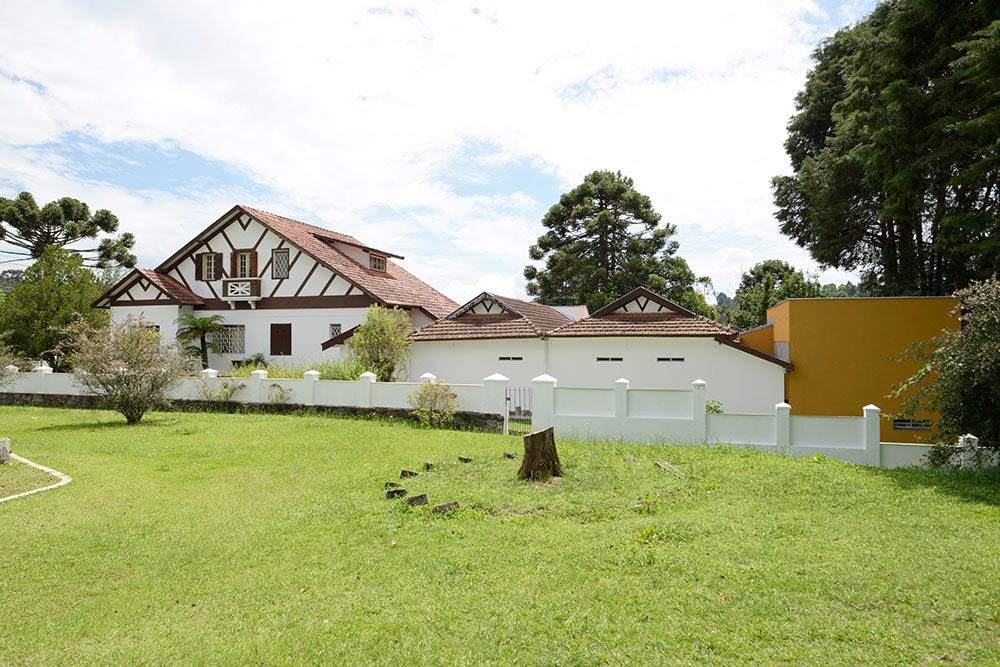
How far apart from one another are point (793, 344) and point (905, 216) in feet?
15.9

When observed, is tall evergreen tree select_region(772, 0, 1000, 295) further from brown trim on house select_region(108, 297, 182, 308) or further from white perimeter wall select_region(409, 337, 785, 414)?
brown trim on house select_region(108, 297, 182, 308)

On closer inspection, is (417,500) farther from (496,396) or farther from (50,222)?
(50,222)

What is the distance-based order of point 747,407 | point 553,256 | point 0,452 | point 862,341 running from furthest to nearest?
point 553,256 < point 747,407 < point 862,341 < point 0,452

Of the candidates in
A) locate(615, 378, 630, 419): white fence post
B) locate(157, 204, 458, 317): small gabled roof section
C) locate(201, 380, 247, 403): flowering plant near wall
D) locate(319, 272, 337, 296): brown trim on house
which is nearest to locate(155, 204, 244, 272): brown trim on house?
locate(157, 204, 458, 317): small gabled roof section

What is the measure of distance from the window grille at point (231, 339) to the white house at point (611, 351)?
32.8 ft

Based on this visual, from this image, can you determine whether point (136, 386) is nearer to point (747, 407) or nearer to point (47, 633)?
point (47, 633)

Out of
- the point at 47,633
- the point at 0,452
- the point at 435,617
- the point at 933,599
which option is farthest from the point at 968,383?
the point at 0,452

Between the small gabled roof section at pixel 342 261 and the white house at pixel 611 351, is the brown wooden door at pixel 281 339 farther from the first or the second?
the white house at pixel 611 351

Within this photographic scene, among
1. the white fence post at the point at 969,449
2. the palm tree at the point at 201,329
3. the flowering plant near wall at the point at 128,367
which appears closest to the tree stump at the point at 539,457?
the white fence post at the point at 969,449

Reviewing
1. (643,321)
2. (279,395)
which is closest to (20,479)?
(279,395)

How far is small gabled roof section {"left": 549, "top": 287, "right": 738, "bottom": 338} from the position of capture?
20062mm

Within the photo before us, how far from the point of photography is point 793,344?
60.6 ft

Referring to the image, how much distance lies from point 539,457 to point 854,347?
13317mm

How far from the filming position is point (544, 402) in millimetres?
14680
